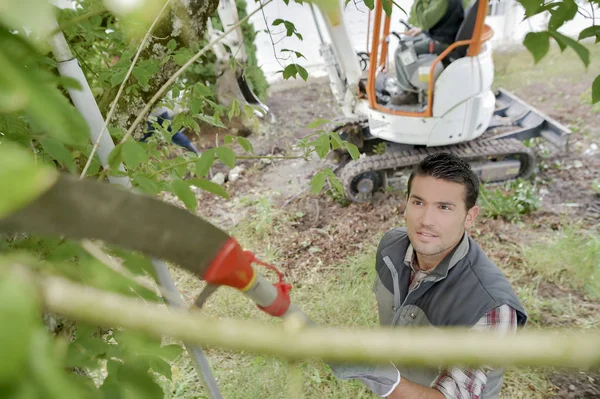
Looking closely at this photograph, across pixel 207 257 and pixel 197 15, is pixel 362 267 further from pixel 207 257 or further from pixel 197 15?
pixel 207 257

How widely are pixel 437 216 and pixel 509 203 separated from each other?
9.20 feet

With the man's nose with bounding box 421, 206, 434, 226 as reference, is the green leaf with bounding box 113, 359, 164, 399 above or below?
above

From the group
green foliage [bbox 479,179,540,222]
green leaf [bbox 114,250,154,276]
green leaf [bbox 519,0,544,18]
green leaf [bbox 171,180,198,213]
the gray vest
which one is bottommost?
green foliage [bbox 479,179,540,222]

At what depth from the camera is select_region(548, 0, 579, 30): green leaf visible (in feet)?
3.44

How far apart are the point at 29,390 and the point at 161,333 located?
17 centimetres

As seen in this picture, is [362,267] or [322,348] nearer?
[322,348]

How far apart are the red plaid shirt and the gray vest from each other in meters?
0.03

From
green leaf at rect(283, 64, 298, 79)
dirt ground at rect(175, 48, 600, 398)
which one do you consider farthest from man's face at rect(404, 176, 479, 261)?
dirt ground at rect(175, 48, 600, 398)

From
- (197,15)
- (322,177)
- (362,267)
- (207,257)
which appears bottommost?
(362,267)

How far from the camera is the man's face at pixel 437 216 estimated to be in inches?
70.5

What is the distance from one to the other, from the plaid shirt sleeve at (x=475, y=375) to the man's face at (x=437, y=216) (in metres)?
0.35

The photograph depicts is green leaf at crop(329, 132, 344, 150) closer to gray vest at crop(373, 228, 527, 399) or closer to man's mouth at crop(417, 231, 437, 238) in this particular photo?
man's mouth at crop(417, 231, 437, 238)

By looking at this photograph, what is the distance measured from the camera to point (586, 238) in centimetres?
366

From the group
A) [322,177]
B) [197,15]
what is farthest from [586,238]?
[197,15]
